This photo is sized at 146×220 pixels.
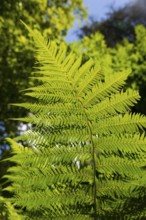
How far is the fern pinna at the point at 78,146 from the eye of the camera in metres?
1.43

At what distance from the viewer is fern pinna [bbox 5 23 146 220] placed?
1.43 metres

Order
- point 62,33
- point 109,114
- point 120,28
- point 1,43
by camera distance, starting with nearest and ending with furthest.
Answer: point 109,114 → point 1,43 → point 62,33 → point 120,28

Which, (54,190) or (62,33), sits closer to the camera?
(54,190)

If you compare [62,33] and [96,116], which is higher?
[62,33]

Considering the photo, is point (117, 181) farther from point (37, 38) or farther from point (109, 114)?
point (37, 38)

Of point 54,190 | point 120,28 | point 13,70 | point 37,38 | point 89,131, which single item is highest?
point 120,28

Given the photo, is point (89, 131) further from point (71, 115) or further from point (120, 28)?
point (120, 28)

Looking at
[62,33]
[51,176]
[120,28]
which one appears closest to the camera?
[51,176]

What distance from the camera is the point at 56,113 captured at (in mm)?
1496

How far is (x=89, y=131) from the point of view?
1498mm

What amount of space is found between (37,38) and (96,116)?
1.10ft

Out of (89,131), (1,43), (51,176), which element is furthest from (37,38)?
(1,43)

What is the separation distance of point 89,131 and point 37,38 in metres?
0.37

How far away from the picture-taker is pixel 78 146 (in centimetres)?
150
